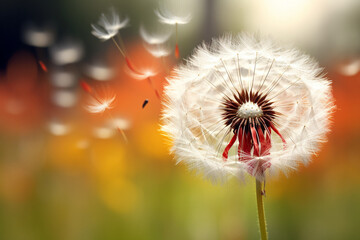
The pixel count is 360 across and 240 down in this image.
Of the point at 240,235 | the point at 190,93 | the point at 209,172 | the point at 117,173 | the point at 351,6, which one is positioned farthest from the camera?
the point at 351,6

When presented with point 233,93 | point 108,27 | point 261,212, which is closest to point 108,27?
point 108,27

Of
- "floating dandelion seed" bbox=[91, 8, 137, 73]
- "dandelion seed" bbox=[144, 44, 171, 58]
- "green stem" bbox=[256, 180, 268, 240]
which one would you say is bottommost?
"green stem" bbox=[256, 180, 268, 240]

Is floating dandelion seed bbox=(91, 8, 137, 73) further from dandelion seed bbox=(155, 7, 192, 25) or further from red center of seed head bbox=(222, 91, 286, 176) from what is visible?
red center of seed head bbox=(222, 91, 286, 176)

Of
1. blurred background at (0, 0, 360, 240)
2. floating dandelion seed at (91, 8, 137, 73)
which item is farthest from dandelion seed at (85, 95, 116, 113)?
blurred background at (0, 0, 360, 240)

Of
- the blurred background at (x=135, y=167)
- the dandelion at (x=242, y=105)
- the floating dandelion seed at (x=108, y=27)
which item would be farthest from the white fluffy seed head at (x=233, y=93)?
the blurred background at (x=135, y=167)

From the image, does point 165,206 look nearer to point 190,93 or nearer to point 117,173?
point 117,173

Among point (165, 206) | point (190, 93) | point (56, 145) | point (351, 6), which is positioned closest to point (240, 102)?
point (190, 93)
